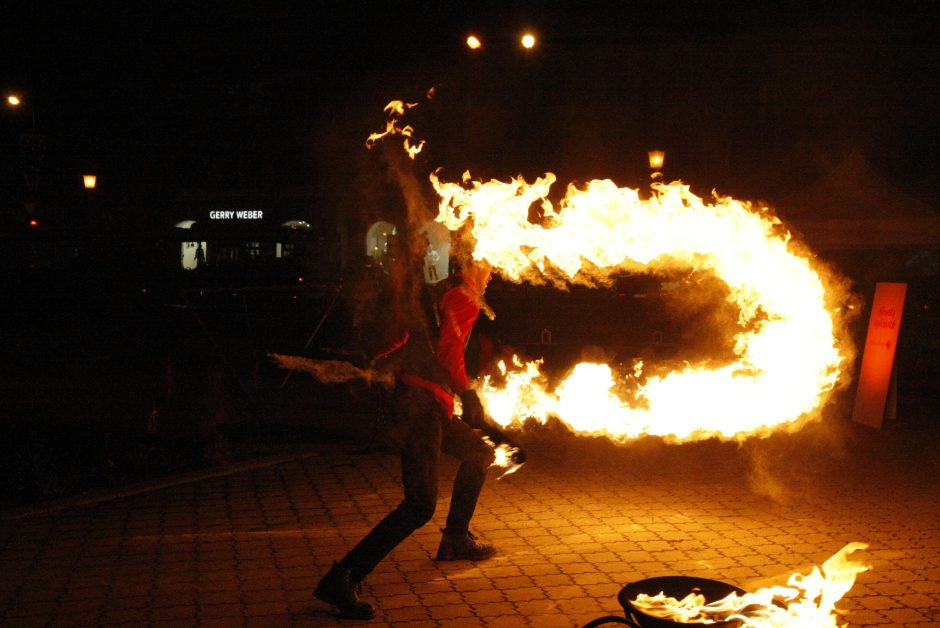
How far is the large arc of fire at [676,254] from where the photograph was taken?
680cm

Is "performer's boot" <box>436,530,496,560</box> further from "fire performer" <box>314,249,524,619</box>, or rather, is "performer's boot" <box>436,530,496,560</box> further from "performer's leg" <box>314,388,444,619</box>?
"performer's leg" <box>314,388,444,619</box>

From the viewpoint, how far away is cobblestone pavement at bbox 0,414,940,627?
17.4 feet

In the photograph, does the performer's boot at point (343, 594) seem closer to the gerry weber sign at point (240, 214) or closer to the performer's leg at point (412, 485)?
the performer's leg at point (412, 485)

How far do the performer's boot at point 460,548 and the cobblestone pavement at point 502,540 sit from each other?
90 mm

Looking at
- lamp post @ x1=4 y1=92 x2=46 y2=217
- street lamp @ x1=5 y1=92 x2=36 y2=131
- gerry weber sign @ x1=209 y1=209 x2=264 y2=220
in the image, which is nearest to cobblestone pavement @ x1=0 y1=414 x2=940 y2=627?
lamp post @ x1=4 y1=92 x2=46 y2=217

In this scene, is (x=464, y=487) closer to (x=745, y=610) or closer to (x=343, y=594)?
(x=343, y=594)

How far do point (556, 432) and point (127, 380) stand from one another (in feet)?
26.5

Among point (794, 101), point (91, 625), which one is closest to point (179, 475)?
point (91, 625)

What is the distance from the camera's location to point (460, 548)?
6.07 m

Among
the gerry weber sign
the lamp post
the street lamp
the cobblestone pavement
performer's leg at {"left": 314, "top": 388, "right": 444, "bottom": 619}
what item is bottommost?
the cobblestone pavement

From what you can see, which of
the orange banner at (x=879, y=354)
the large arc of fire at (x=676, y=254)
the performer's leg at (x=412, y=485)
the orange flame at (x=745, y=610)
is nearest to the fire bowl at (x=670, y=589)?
the orange flame at (x=745, y=610)

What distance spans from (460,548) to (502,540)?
23.2 inches

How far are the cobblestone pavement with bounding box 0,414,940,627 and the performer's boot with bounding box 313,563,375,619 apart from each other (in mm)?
91

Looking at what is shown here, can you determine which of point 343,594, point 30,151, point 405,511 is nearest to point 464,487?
point 405,511
